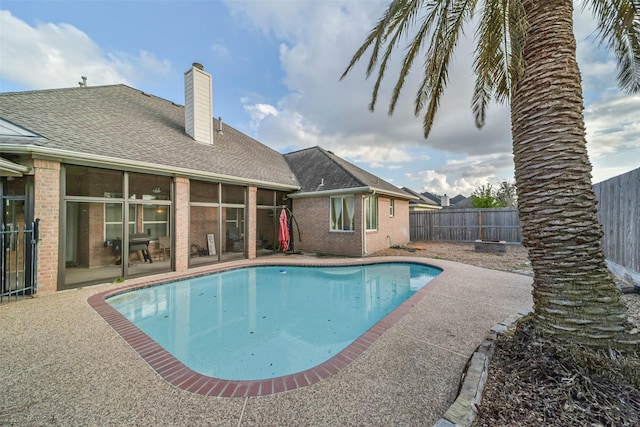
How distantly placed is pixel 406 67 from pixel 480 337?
5160mm

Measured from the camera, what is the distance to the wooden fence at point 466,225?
1529 cm

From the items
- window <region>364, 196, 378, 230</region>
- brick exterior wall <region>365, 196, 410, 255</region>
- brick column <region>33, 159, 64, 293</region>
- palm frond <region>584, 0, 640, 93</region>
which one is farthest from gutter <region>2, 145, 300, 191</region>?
palm frond <region>584, 0, 640, 93</region>

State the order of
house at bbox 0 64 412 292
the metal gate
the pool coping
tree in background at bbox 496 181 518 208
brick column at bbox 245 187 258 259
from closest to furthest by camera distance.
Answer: the pool coping → the metal gate → house at bbox 0 64 412 292 → brick column at bbox 245 187 258 259 → tree in background at bbox 496 181 518 208

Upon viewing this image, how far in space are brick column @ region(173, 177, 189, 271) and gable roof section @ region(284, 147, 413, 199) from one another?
5.65m

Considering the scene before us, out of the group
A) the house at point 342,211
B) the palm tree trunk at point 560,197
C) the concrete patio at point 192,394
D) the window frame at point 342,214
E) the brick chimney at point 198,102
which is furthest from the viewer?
the window frame at point 342,214

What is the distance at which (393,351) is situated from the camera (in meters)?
3.39

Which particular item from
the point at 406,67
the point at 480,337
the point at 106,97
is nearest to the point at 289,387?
the point at 480,337

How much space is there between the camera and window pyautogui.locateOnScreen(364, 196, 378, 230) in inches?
457

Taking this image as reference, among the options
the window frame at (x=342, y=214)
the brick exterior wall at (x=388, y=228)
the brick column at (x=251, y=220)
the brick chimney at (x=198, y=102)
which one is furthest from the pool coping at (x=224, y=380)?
the brick chimney at (x=198, y=102)

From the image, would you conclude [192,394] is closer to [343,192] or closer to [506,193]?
[343,192]

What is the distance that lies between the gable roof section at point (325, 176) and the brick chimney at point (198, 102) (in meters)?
5.34

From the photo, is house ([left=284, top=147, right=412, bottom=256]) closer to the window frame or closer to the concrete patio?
the window frame

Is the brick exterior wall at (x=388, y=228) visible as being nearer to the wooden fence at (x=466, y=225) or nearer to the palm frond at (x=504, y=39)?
the wooden fence at (x=466, y=225)

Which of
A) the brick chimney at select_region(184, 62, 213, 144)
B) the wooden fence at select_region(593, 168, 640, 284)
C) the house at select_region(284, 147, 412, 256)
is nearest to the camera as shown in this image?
the wooden fence at select_region(593, 168, 640, 284)
